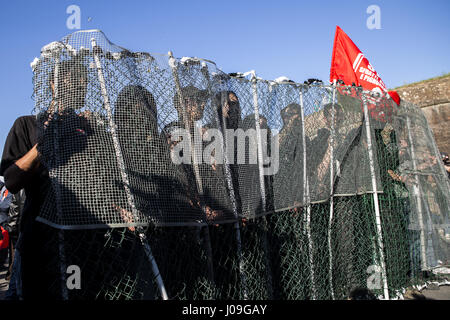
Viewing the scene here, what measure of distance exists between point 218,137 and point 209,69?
61 cm

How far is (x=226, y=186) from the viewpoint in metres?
Answer: 3.07

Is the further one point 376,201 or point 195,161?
point 376,201

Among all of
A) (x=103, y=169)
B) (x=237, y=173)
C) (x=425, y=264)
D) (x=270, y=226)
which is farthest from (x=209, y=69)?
(x=425, y=264)

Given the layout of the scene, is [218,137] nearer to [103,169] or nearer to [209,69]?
[209,69]

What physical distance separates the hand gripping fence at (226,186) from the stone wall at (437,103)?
591 cm

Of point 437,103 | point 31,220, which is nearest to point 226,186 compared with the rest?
point 31,220

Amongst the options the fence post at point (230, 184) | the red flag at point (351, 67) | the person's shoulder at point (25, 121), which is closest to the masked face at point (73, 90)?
the person's shoulder at point (25, 121)

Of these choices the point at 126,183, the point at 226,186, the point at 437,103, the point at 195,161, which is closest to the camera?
the point at 126,183

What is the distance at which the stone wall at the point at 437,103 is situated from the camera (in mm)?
10182

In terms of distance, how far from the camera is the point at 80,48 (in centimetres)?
247

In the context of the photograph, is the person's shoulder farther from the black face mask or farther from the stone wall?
the stone wall

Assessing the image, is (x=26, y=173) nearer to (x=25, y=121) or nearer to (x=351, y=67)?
(x=25, y=121)

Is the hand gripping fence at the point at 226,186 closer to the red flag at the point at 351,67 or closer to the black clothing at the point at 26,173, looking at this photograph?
the black clothing at the point at 26,173

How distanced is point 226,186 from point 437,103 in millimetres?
9711
